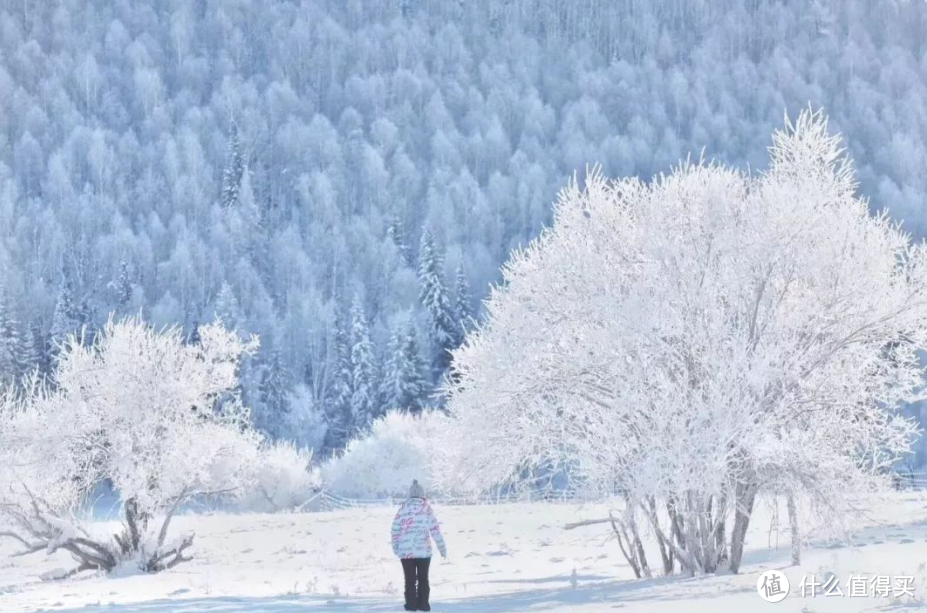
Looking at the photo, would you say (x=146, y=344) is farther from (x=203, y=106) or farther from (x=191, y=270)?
(x=203, y=106)

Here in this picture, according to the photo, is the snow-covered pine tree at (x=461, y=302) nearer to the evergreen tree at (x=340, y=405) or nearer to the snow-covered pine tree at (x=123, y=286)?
the evergreen tree at (x=340, y=405)

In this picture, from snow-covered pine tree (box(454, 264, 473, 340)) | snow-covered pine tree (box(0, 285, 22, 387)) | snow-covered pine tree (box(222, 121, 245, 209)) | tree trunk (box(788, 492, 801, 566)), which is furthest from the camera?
snow-covered pine tree (box(222, 121, 245, 209))

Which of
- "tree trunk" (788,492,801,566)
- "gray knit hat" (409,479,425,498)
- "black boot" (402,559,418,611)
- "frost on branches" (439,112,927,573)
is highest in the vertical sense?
"frost on branches" (439,112,927,573)

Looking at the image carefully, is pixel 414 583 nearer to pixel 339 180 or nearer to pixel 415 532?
pixel 415 532

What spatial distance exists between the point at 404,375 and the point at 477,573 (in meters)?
54.8

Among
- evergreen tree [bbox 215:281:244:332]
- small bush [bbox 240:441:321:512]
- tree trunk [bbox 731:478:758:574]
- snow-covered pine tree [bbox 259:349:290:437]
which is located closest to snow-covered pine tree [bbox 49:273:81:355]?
evergreen tree [bbox 215:281:244:332]

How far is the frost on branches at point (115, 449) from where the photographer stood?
2916 centimetres

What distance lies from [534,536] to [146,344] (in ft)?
43.6

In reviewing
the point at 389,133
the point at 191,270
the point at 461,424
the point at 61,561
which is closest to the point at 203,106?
the point at 389,133

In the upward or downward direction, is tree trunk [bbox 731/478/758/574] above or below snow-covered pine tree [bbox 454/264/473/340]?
below

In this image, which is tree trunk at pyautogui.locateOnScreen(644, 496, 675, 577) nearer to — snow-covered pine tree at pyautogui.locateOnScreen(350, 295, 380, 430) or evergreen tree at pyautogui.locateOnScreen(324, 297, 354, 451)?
snow-covered pine tree at pyautogui.locateOnScreen(350, 295, 380, 430)

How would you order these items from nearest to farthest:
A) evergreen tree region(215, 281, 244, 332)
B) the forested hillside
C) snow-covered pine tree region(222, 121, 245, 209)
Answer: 1. the forested hillside
2. evergreen tree region(215, 281, 244, 332)
3. snow-covered pine tree region(222, 121, 245, 209)

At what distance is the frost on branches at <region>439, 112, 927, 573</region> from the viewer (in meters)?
16.9

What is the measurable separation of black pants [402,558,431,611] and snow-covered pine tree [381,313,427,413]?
64.2 m
